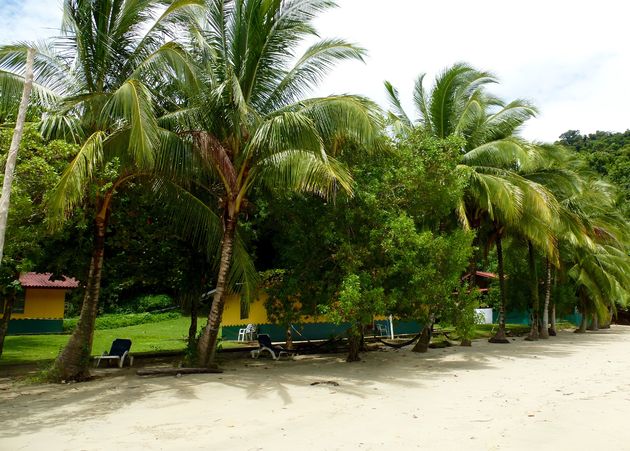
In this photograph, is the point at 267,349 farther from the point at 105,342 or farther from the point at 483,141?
the point at 483,141

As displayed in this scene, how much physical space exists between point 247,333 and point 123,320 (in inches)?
426

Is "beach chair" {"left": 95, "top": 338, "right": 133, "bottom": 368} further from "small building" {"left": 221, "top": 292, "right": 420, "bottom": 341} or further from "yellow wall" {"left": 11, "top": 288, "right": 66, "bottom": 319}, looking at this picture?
"yellow wall" {"left": 11, "top": 288, "right": 66, "bottom": 319}

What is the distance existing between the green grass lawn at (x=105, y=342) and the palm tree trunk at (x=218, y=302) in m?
5.90

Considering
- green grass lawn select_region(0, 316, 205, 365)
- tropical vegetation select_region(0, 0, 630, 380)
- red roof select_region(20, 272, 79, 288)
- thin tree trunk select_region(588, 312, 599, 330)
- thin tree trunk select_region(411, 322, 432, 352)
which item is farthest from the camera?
thin tree trunk select_region(588, 312, 599, 330)

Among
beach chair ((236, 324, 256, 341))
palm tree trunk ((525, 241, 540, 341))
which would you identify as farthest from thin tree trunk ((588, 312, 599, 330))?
beach chair ((236, 324, 256, 341))

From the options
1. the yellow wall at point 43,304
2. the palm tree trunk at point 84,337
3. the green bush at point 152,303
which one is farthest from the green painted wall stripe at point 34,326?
the palm tree trunk at point 84,337

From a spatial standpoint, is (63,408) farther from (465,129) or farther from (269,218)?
(465,129)

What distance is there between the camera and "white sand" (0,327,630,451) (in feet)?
20.4

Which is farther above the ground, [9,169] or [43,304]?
[9,169]

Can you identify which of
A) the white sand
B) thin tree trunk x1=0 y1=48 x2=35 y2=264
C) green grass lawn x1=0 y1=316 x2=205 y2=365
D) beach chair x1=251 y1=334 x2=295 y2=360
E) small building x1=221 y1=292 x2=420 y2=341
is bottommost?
green grass lawn x1=0 y1=316 x2=205 y2=365

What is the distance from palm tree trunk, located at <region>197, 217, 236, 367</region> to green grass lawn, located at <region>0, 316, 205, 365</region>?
5.90 metres

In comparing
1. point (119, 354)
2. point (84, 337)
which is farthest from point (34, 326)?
point (84, 337)

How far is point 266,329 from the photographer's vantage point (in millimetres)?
19625

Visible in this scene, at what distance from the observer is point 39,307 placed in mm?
22859
